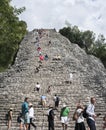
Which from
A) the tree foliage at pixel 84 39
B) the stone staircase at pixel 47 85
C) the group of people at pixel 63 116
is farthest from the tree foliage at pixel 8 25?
the tree foliage at pixel 84 39

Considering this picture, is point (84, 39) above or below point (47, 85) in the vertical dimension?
above

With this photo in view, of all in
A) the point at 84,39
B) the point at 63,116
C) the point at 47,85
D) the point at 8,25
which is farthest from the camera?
the point at 84,39

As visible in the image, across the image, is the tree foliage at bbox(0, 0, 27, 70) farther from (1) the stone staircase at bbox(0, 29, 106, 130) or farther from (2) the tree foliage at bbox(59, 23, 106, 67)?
(2) the tree foliage at bbox(59, 23, 106, 67)

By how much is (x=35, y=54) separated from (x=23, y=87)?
16.5 m

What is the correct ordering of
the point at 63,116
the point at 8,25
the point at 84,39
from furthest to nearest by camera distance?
the point at 84,39
the point at 8,25
the point at 63,116

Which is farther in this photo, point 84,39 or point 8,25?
point 84,39

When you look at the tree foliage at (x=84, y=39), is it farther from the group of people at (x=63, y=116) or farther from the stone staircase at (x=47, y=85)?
the group of people at (x=63, y=116)

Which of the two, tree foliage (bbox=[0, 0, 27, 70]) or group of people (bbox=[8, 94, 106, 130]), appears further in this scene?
tree foliage (bbox=[0, 0, 27, 70])

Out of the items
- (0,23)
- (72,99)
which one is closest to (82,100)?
(72,99)

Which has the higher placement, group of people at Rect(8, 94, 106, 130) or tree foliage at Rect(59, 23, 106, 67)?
tree foliage at Rect(59, 23, 106, 67)

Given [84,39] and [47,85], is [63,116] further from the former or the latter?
[84,39]

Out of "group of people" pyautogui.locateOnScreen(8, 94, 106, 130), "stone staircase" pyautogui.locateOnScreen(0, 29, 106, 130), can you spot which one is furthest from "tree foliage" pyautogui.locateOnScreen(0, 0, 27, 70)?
"group of people" pyautogui.locateOnScreen(8, 94, 106, 130)

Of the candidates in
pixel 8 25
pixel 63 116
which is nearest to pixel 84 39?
pixel 8 25

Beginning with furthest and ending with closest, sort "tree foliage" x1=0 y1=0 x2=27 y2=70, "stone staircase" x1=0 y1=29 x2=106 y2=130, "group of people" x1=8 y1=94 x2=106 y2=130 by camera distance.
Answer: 1. "tree foliage" x1=0 y1=0 x2=27 y2=70
2. "stone staircase" x1=0 y1=29 x2=106 y2=130
3. "group of people" x1=8 y1=94 x2=106 y2=130
